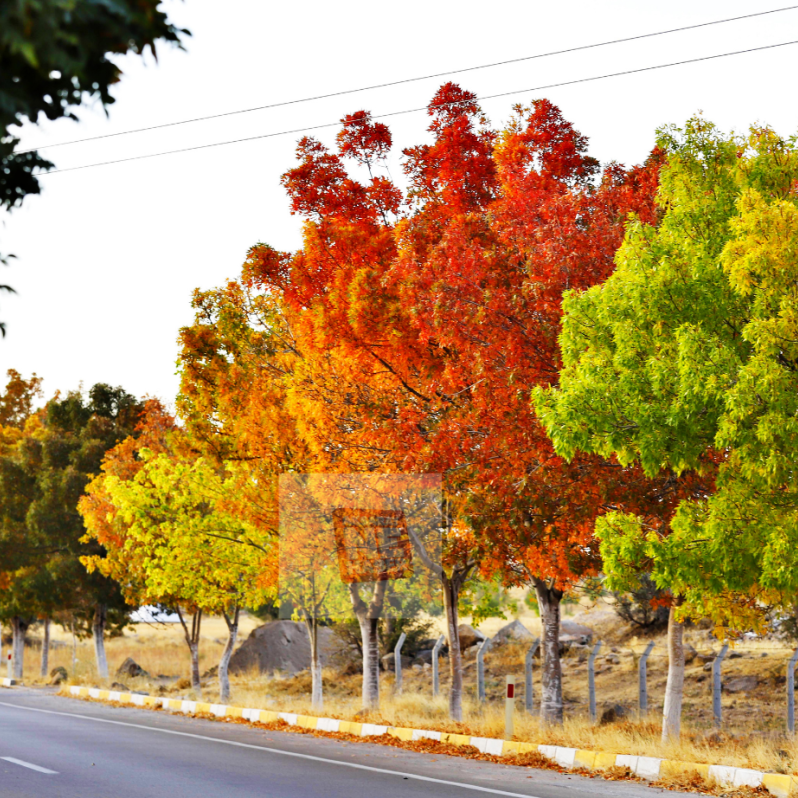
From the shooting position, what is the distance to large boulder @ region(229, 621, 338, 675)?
1431 inches

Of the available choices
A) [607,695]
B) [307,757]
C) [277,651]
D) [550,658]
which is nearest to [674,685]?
[550,658]

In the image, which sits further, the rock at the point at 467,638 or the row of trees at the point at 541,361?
the rock at the point at 467,638

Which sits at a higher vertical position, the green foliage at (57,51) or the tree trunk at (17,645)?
the green foliage at (57,51)

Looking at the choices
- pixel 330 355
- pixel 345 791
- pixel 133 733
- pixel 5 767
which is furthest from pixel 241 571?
pixel 345 791

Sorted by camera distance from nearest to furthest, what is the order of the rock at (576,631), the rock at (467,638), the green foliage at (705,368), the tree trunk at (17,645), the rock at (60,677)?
1. the green foliage at (705,368)
2. the rock at (60,677)
3. the rock at (576,631)
4. the rock at (467,638)
5. the tree trunk at (17,645)

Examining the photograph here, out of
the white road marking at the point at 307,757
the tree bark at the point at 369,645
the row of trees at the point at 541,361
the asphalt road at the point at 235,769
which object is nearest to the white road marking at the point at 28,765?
the asphalt road at the point at 235,769

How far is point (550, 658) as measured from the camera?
55.2 feet

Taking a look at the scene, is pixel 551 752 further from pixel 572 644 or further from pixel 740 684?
pixel 572 644

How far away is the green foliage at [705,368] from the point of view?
933 cm

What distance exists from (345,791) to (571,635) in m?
24.2

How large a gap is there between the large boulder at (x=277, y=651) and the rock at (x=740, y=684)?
14967 millimetres

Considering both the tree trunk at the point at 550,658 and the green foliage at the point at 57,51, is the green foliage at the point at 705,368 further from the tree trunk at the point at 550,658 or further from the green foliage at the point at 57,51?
the green foliage at the point at 57,51

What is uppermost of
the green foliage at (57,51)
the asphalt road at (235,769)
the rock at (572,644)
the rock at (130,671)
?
the green foliage at (57,51)

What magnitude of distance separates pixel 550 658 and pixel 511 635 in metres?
19.7
